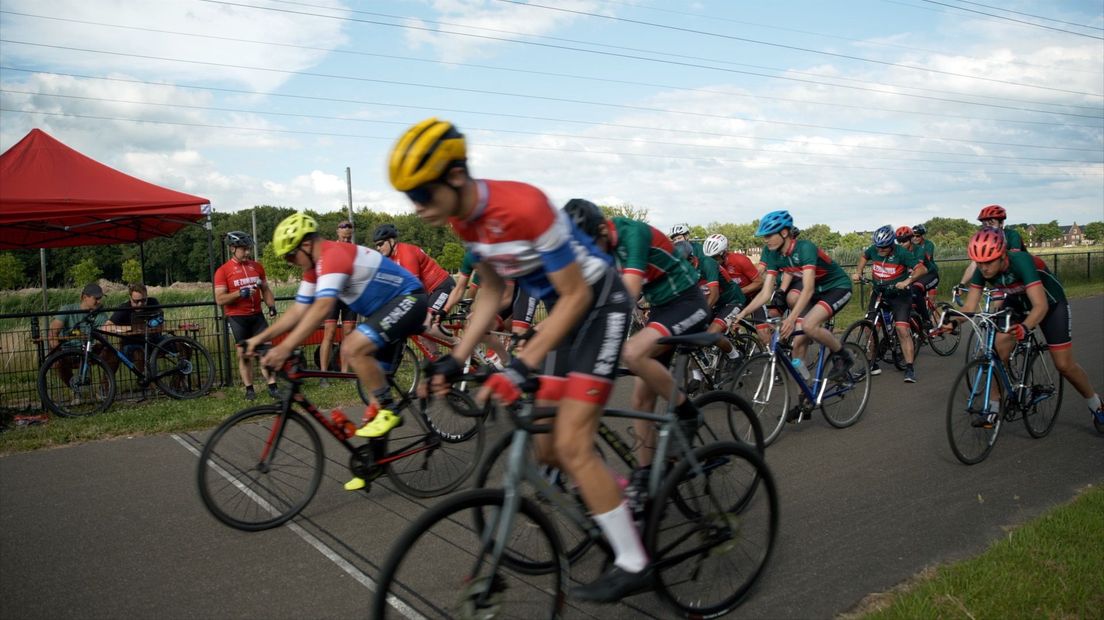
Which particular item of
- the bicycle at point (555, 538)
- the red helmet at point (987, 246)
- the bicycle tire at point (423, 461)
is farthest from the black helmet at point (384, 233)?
the red helmet at point (987, 246)

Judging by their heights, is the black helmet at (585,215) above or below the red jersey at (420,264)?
above

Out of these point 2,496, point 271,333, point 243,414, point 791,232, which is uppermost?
point 791,232

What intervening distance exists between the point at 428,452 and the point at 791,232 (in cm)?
433

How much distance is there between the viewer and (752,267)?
10383 millimetres

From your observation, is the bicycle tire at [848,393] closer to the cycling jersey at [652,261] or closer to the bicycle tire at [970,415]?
the bicycle tire at [970,415]

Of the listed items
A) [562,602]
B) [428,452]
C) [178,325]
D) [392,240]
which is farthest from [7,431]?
[562,602]

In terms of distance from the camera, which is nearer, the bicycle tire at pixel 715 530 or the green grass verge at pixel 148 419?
the bicycle tire at pixel 715 530

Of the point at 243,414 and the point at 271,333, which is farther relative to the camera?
the point at 271,333

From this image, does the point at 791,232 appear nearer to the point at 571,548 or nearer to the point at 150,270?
the point at 571,548

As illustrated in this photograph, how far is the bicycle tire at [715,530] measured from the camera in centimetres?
341

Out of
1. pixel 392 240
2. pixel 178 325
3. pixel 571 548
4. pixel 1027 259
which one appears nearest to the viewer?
pixel 571 548

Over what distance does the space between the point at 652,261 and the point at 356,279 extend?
214 cm

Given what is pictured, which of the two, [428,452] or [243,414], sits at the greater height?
[243,414]

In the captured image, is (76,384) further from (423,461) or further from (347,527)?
(347,527)
